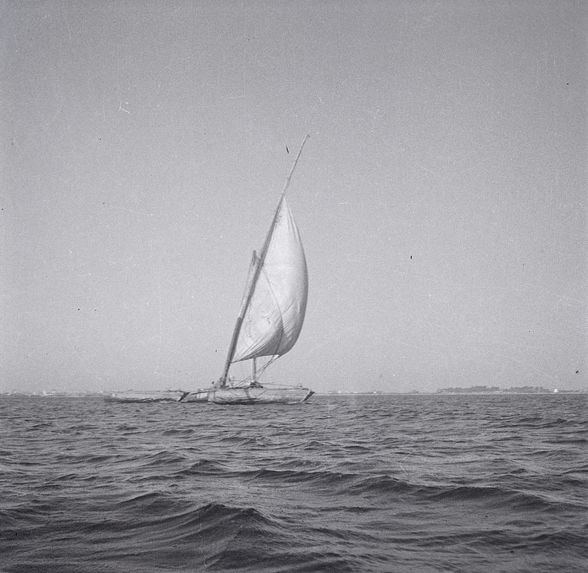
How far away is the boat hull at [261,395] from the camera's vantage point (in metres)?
41.9

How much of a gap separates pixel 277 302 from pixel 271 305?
2.08 ft

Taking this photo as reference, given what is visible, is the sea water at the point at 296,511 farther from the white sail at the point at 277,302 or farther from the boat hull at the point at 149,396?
the boat hull at the point at 149,396

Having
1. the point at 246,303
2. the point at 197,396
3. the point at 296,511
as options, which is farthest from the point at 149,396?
the point at 296,511

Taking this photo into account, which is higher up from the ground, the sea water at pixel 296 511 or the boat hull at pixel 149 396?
the boat hull at pixel 149 396

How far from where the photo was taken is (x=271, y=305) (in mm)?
45188

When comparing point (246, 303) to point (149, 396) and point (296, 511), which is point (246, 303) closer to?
point (149, 396)

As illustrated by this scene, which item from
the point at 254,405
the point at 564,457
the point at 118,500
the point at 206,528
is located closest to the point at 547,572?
the point at 206,528

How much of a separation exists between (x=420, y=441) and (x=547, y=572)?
367 inches

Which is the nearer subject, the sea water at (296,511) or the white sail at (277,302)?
the sea water at (296,511)

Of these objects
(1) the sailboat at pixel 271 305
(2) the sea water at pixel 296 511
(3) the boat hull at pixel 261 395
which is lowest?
(2) the sea water at pixel 296 511

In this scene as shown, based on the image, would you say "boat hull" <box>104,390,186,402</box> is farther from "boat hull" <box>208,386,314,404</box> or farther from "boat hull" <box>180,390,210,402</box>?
"boat hull" <box>208,386,314,404</box>

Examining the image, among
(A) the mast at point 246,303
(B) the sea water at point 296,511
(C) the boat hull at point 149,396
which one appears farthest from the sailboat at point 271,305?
(B) the sea water at point 296,511

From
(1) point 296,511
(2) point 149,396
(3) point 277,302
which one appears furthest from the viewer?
(2) point 149,396

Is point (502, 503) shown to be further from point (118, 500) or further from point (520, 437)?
point (520, 437)
